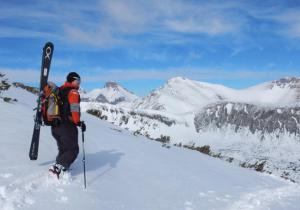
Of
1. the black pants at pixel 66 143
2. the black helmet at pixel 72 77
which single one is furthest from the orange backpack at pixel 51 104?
the black helmet at pixel 72 77

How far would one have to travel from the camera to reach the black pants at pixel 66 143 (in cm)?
1053

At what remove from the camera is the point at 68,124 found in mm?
10672

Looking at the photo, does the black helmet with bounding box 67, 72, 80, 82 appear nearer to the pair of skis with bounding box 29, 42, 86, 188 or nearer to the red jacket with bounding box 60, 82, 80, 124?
the red jacket with bounding box 60, 82, 80, 124

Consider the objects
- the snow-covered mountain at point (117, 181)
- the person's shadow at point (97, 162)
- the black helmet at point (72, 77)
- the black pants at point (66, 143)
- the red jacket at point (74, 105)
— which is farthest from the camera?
the person's shadow at point (97, 162)

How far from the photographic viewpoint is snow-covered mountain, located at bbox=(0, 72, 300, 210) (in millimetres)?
9438

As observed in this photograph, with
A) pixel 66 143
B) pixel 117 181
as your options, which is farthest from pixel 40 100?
pixel 117 181

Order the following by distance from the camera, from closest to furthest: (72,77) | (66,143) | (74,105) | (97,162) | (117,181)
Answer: (74,105), (66,143), (72,77), (117,181), (97,162)

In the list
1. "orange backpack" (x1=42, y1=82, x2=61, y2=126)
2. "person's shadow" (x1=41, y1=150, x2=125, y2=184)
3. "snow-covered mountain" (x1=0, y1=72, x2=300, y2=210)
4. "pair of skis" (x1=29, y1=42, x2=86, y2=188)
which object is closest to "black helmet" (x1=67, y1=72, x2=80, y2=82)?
"orange backpack" (x1=42, y1=82, x2=61, y2=126)

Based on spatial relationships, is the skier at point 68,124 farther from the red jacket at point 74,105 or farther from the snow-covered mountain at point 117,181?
the snow-covered mountain at point 117,181

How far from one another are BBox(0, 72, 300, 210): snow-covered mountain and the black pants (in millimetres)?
422

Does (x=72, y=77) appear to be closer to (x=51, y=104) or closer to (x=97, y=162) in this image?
Result: (x=51, y=104)

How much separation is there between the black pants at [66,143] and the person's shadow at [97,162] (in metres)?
0.78

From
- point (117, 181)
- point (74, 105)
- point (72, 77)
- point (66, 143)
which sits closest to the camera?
point (74, 105)

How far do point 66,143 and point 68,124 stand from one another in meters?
0.47
